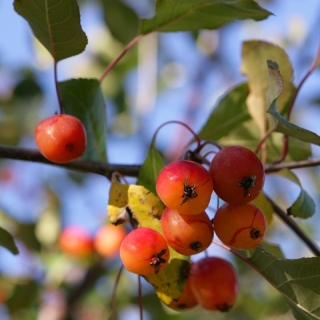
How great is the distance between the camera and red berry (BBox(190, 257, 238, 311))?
1532mm

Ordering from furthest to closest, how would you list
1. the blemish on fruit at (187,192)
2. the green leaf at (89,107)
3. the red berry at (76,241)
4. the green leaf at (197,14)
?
the red berry at (76,241) → the green leaf at (89,107) → the green leaf at (197,14) → the blemish on fruit at (187,192)

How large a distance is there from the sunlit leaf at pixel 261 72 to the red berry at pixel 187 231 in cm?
78

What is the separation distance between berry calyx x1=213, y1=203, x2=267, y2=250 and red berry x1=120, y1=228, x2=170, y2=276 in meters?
0.14

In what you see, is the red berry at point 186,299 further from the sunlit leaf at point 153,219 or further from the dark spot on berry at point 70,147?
the dark spot on berry at point 70,147

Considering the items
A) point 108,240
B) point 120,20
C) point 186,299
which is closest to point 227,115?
point 186,299

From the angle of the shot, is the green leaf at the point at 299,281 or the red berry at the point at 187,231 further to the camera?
the green leaf at the point at 299,281

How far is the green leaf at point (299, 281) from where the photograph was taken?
135cm

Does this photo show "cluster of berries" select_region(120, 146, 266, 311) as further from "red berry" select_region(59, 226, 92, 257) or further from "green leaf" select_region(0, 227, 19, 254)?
"red berry" select_region(59, 226, 92, 257)

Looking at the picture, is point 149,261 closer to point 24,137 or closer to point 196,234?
point 196,234

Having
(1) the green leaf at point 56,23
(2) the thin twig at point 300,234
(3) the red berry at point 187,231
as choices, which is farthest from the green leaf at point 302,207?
(1) the green leaf at point 56,23

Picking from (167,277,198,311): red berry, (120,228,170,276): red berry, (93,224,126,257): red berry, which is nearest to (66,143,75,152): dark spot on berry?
(120,228,170,276): red berry

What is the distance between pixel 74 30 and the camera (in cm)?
152

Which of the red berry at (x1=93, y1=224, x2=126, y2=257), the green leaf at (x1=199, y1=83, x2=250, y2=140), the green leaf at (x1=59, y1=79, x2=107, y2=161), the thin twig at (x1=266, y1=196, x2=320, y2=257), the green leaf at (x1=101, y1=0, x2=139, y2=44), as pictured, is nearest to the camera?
the thin twig at (x1=266, y1=196, x2=320, y2=257)

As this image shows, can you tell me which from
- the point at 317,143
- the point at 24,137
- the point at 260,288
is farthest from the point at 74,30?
the point at 260,288
